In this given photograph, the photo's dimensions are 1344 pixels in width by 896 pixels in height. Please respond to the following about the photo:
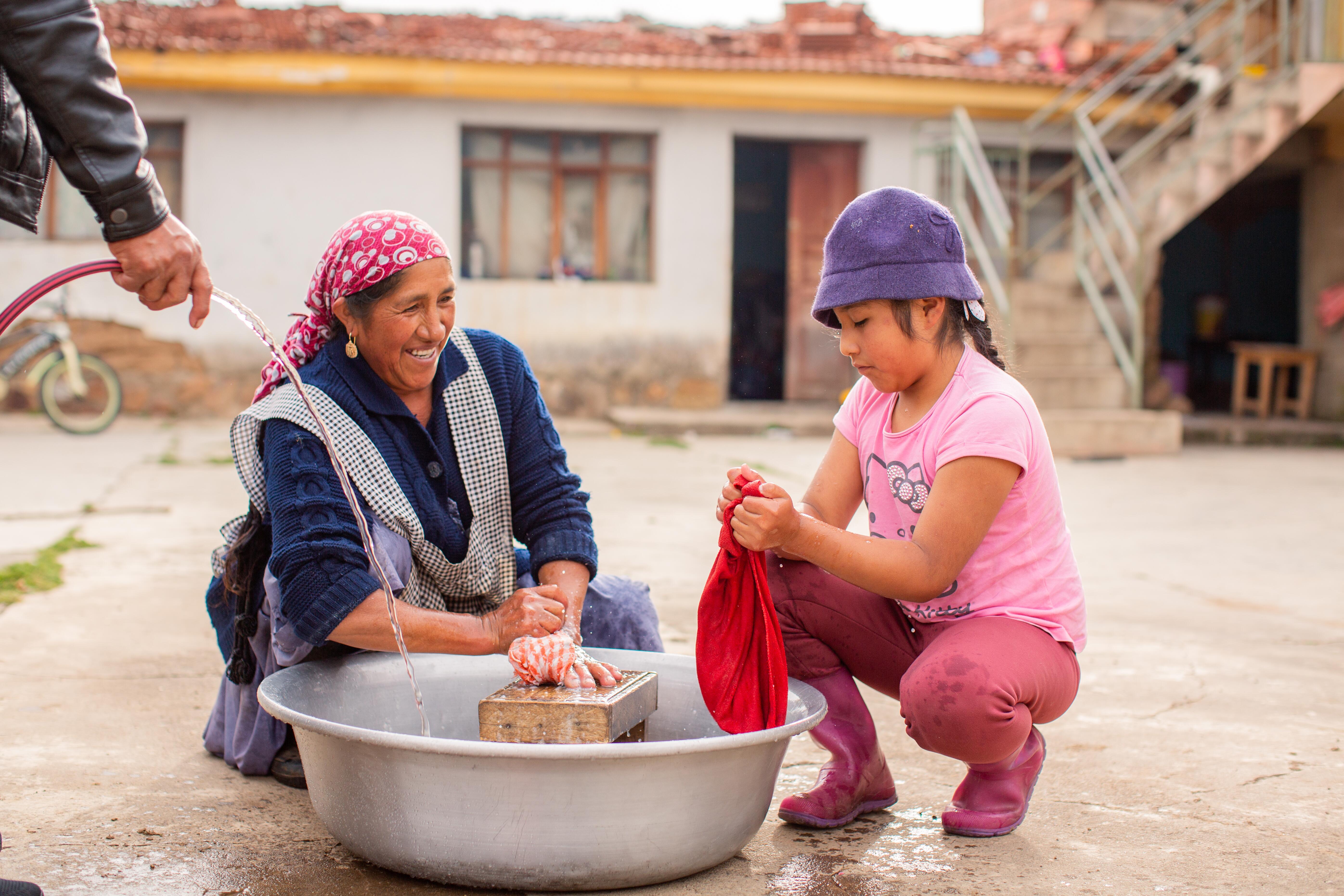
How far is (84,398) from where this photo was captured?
10.6 m

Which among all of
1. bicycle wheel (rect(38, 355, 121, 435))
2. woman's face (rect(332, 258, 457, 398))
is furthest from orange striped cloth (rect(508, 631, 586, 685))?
bicycle wheel (rect(38, 355, 121, 435))

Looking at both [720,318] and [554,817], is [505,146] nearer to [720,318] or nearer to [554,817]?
[720,318]

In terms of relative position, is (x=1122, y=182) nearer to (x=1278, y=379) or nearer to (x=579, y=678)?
(x=1278, y=379)

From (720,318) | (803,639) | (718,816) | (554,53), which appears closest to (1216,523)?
(803,639)

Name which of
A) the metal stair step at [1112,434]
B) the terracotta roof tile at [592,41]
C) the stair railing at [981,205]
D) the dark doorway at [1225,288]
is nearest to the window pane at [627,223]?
the terracotta roof tile at [592,41]

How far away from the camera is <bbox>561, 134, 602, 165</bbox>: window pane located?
11.5 m

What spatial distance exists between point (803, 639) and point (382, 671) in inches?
31.4

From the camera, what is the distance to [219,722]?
2561 millimetres

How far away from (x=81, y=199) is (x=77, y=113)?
1041cm

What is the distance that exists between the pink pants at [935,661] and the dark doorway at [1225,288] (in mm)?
12813

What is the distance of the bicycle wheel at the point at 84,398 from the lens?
9469mm

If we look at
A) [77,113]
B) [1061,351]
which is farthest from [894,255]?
[1061,351]

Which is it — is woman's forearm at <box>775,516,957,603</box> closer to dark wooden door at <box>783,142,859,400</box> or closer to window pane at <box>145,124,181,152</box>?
dark wooden door at <box>783,142,859,400</box>

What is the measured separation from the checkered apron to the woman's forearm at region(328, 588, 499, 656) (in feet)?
0.65
